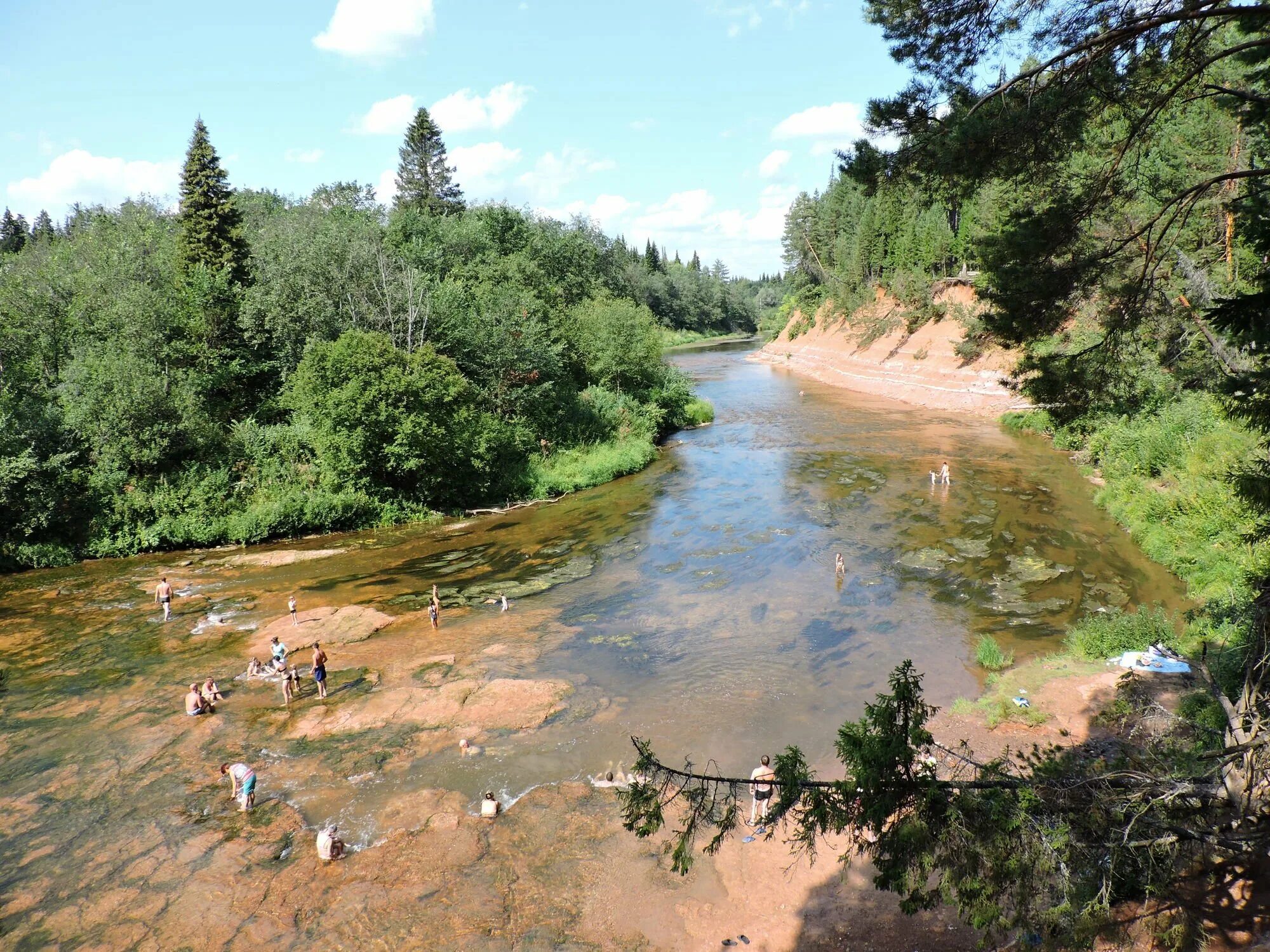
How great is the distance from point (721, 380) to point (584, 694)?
6322 cm

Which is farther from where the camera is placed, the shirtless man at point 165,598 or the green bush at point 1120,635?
the shirtless man at point 165,598

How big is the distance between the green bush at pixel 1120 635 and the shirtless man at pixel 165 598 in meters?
26.2

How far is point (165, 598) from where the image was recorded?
77.1 ft

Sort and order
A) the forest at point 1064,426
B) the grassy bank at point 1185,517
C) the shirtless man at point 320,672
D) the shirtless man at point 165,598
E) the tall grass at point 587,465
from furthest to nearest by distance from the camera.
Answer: the tall grass at point 587,465 < the shirtless man at point 165,598 < the shirtless man at point 320,672 < the grassy bank at point 1185,517 < the forest at point 1064,426

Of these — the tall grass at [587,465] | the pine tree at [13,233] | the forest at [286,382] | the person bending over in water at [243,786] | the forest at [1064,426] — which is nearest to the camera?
the forest at [1064,426]

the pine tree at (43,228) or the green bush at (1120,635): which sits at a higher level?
the pine tree at (43,228)

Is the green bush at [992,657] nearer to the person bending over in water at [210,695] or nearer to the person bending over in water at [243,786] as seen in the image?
the person bending over in water at [243,786]

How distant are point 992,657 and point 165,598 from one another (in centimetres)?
2450

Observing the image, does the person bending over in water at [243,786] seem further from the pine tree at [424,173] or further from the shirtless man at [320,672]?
the pine tree at [424,173]

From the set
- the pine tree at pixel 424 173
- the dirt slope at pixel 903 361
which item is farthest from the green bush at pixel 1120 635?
the pine tree at pixel 424 173

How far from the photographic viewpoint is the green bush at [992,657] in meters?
18.1

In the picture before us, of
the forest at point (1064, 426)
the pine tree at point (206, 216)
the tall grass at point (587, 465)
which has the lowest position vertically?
the tall grass at point (587, 465)

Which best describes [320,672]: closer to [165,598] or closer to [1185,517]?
[165,598]

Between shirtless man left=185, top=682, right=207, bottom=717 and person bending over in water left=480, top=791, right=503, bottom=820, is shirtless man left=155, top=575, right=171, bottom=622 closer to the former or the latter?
shirtless man left=185, top=682, right=207, bottom=717
